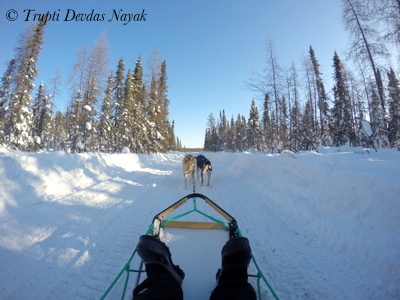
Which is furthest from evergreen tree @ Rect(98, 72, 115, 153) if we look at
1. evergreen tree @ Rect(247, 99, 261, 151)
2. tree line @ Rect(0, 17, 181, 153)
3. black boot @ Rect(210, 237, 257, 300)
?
evergreen tree @ Rect(247, 99, 261, 151)

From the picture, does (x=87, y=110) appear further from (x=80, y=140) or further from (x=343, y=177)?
(x=343, y=177)

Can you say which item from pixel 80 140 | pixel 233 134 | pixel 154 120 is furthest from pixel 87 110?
pixel 233 134

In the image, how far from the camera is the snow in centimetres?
224

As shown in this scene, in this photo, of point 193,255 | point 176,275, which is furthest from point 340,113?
point 176,275

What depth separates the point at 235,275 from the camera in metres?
1.88

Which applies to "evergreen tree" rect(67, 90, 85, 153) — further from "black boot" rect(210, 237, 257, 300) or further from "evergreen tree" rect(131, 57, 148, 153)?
"black boot" rect(210, 237, 257, 300)

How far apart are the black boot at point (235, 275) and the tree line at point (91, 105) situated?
17898mm

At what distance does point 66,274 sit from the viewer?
233cm

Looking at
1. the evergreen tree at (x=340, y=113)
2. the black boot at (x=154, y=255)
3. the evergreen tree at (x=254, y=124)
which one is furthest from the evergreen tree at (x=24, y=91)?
the evergreen tree at (x=254, y=124)

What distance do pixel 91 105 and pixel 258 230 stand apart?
59.8ft

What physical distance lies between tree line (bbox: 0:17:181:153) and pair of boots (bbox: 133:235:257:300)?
17.5 m

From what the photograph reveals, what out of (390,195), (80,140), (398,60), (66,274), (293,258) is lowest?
(293,258)

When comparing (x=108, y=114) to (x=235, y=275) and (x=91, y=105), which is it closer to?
(x=91, y=105)

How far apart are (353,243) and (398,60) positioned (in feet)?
35.9
